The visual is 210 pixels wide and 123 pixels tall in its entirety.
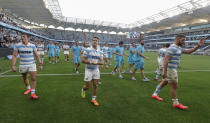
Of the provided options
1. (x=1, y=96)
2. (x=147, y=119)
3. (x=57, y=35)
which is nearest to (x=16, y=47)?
(x=1, y=96)

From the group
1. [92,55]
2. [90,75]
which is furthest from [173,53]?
[90,75]

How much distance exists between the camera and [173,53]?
3434mm

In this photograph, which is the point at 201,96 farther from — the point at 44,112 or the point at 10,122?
the point at 10,122

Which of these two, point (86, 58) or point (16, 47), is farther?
point (16, 47)

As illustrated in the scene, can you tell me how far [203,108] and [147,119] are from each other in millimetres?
2204

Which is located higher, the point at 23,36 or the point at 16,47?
the point at 23,36

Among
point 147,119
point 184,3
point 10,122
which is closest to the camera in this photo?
point 10,122

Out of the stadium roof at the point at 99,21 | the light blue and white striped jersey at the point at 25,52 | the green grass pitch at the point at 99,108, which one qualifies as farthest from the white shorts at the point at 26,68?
the stadium roof at the point at 99,21

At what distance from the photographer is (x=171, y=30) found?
60.1 m

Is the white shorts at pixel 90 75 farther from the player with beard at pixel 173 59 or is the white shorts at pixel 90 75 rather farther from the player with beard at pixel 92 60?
the player with beard at pixel 173 59

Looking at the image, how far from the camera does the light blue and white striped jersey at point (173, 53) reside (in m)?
3.42

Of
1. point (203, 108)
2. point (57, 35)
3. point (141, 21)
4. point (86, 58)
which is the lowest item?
point (203, 108)

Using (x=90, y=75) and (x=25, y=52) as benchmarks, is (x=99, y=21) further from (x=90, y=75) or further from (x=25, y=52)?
(x=90, y=75)

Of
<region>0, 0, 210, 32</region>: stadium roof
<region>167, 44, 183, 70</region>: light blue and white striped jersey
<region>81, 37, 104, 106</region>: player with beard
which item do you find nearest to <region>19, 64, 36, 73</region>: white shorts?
<region>81, 37, 104, 106</region>: player with beard
